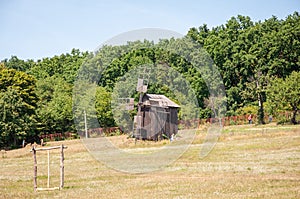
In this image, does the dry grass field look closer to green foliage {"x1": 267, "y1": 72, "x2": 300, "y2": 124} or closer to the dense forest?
the dense forest

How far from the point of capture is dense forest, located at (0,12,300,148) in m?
75.8

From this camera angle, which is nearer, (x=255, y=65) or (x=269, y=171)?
(x=269, y=171)

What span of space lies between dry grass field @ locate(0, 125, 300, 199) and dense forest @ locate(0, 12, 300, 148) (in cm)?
2731

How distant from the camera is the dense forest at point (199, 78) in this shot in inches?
2985

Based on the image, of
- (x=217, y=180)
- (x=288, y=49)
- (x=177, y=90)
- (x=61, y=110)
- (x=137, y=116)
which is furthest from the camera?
(x=288, y=49)

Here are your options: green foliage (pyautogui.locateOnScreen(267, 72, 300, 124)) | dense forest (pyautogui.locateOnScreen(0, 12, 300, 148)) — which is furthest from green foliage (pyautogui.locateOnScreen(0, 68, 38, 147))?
green foliage (pyautogui.locateOnScreen(267, 72, 300, 124))

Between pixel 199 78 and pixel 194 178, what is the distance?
81206 millimetres

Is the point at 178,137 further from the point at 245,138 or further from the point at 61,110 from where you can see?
the point at 61,110

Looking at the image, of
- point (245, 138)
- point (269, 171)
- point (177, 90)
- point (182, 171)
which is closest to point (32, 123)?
point (177, 90)

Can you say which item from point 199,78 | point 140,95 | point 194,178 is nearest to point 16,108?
point 140,95

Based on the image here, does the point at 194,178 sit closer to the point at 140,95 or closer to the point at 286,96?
the point at 140,95

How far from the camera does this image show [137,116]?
216 feet

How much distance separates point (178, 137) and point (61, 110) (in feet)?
101

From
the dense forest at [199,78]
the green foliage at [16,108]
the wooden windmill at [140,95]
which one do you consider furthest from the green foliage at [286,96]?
the green foliage at [16,108]
